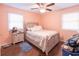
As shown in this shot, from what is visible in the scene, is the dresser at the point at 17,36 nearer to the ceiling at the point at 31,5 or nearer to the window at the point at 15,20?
the window at the point at 15,20

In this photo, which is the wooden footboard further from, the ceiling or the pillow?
the ceiling

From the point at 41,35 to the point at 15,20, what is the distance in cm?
37

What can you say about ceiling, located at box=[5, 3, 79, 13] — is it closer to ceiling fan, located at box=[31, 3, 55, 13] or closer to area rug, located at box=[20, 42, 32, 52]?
ceiling fan, located at box=[31, 3, 55, 13]

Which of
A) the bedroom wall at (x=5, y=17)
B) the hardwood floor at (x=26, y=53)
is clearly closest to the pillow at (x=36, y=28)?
the bedroom wall at (x=5, y=17)

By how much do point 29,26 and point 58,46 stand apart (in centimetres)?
45

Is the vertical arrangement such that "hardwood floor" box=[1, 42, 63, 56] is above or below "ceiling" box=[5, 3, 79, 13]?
below

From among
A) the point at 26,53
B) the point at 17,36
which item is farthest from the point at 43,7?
the point at 26,53

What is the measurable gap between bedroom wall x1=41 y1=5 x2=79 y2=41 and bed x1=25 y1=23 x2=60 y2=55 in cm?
6

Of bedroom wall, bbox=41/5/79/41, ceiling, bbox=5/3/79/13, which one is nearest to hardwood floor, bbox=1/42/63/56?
bedroom wall, bbox=41/5/79/41

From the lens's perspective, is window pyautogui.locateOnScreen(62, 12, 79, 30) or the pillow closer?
window pyautogui.locateOnScreen(62, 12, 79, 30)

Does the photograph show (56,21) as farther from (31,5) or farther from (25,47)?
(25,47)

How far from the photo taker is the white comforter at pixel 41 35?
1.13 m

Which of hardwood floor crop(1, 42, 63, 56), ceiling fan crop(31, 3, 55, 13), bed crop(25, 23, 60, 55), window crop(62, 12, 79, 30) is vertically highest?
ceiling fan crop(31, 3, 55, 13)

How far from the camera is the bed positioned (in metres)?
1.14
